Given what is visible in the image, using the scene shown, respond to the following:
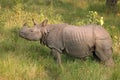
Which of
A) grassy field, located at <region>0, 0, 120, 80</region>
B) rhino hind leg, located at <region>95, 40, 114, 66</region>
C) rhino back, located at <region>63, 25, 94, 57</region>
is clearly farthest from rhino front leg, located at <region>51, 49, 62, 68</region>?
rhino hind leg, located at <region>95, 40, 114, 66</region>

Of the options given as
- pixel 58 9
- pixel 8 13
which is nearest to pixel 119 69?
pixel 8 13

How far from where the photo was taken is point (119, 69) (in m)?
8.02

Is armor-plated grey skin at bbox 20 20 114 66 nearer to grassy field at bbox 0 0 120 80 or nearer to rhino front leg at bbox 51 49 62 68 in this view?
rhino front leg at bbox 51 49 62 68

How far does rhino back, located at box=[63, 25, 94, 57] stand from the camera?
8258 millimetres

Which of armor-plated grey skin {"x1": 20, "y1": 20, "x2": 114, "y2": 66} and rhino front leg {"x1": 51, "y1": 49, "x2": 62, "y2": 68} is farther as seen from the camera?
rhino front leg {"x1": 51, "y1": 49, "x2": 62, "y2": 68}

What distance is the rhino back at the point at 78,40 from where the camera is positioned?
826 cm

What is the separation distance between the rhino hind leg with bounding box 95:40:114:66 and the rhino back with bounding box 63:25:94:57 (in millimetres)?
156

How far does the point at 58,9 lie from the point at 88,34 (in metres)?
5.56

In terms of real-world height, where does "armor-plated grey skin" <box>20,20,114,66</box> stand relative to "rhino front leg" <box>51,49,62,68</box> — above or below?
above

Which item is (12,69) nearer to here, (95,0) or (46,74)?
(46,74)

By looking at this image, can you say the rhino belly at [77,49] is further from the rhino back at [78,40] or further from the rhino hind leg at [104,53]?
the rhino hind leg at [104,53]

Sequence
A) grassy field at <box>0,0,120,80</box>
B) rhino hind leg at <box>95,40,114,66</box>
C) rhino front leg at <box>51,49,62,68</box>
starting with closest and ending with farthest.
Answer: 1. grassy field at <box>0,0,120,80</box>
2. rhino hind leg at <box>95,40,114,66</box>
3. rhino front leg at <box>51,49,62,68</box>

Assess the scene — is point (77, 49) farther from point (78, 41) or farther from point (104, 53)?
point (104, 53)

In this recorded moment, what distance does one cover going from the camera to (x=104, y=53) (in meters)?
8.34
